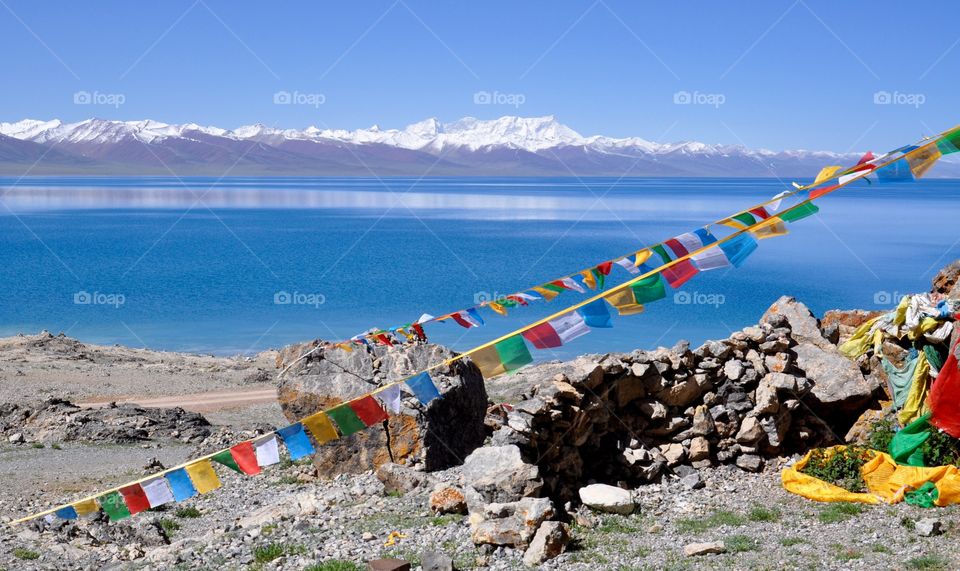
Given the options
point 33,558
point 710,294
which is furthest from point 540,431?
point 710,294

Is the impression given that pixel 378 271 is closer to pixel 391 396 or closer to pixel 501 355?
pixel 391 396

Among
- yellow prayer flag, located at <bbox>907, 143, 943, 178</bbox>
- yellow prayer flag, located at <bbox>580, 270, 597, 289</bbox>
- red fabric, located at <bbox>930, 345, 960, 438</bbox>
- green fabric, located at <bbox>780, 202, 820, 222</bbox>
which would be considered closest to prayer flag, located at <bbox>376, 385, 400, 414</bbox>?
green fabric, located at <bbox>780, 202, 820, 222</bbox>

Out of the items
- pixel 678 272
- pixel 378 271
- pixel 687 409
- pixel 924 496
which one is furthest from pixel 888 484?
pixel 378 271

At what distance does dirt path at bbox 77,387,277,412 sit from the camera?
83.9ft

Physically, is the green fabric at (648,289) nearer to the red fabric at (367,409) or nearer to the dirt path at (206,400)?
the red fabric at (367,409)

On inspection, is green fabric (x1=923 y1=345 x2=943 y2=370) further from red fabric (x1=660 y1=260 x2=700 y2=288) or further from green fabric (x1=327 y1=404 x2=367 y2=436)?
green fabric (x1=327 y1=404 x2=367 y2=436)

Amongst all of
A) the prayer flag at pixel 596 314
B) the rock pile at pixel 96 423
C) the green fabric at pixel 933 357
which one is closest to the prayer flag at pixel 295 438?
the prayer flag at pixel 596 314

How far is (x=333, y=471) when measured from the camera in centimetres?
1475

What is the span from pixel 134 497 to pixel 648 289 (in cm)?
598

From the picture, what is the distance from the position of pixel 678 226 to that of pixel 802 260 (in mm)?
26572

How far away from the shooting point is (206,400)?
86.7 feet

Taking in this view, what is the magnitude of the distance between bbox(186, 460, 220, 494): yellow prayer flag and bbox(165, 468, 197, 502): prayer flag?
11 cm

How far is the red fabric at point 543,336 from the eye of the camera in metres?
8.70

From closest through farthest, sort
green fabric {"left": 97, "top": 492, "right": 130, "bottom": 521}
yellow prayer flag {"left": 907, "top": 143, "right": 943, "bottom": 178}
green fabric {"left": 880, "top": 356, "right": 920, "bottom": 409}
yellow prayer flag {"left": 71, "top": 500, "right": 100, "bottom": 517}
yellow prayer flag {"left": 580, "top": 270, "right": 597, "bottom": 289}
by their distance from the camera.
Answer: yellow prayer flag {"left": 71, "top": 500, "right": 100, "bottom": 517} < green fabric {"left": 97, "top": 492, "right": 130, "bottom": 521} < yellow prayer flag {"left": 907, "top": 143, "right": 943, "bottom": 178} < green fabric {"left": 880, "top": 356, "right": 920, "bottom": 409} < yellow prayer flag {"left": 580, "top": 270, "right": 597, "bottom": 289}
